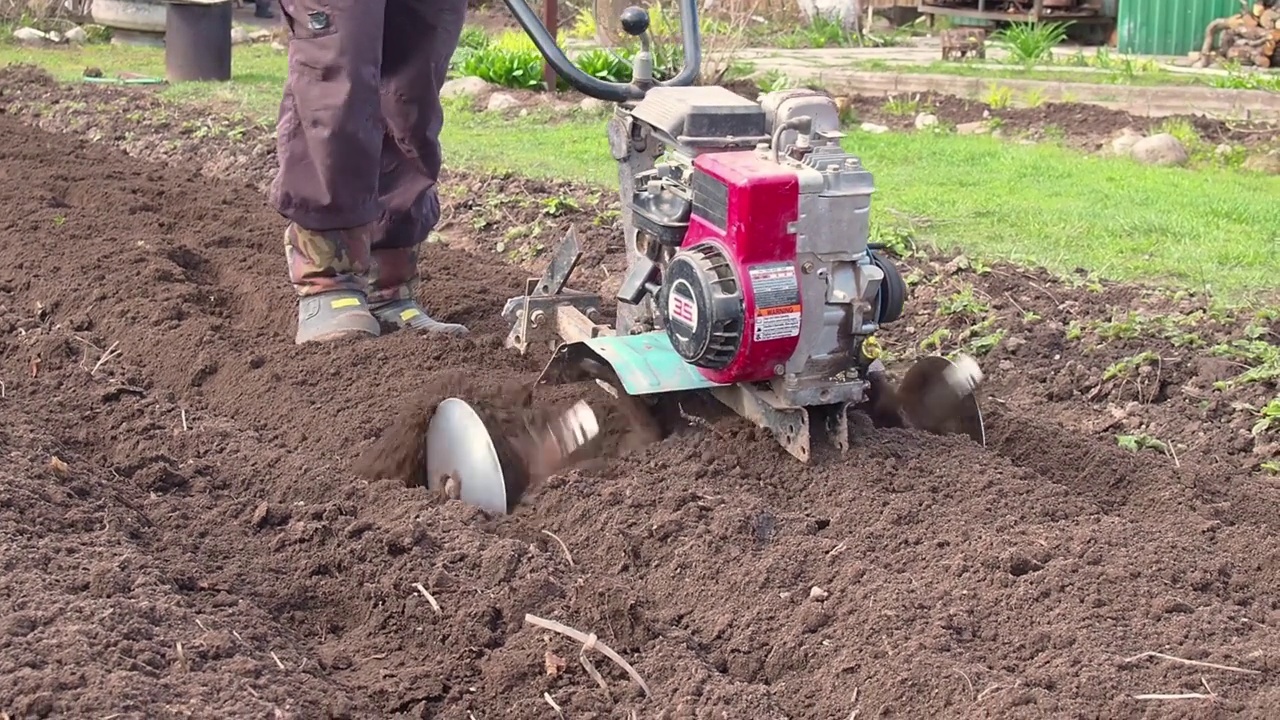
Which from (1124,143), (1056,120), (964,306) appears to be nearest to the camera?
(964,306)

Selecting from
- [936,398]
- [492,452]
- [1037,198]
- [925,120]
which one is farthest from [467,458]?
[925,120]

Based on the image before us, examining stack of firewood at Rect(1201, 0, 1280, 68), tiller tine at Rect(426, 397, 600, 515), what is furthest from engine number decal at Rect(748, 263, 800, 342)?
stack of firewood at Rect(1201, 0, 1280, 68)

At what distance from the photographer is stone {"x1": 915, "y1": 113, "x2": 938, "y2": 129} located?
9.87 meters

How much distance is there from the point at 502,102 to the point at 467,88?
69 cm

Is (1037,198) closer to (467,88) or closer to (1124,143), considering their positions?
(1124,143)

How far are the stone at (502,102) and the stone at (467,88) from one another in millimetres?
319

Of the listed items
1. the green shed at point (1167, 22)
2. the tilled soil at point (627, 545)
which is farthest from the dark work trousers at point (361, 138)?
the green shed at point (1167, 22)

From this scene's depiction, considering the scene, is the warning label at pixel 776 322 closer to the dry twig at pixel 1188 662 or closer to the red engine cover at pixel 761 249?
the red engine cover at pixel 761 249

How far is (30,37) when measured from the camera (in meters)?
15.4

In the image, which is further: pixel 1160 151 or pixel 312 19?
pixel 1160 151

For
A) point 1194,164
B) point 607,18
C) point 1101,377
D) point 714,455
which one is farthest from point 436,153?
point 607,18

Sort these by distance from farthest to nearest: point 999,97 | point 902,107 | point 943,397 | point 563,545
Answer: point 902,107, point 999,97, point 943,397, point 563,545

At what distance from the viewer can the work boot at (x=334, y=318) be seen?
4.52 m

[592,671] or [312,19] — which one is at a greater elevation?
[312,19]
